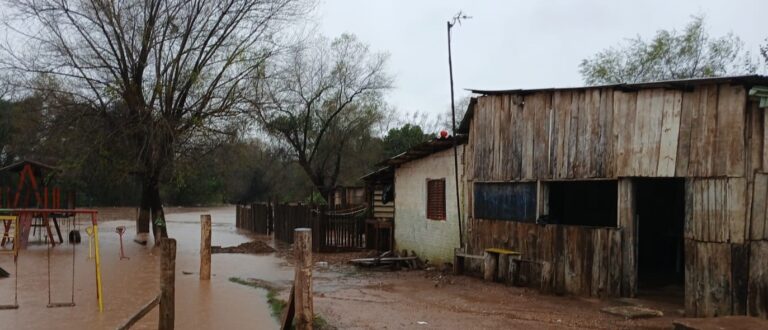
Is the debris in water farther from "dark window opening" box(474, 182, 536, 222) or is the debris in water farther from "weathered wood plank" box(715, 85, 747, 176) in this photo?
"dark window opening" box(474, 182, 536, 222)

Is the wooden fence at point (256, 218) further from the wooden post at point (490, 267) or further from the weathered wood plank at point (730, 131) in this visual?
the weathered wood plank at point (730, 131)

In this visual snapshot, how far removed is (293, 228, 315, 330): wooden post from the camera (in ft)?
24.5

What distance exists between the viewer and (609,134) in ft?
35.9

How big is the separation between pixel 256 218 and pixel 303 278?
24.3m

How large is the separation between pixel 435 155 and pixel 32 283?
9675 mm

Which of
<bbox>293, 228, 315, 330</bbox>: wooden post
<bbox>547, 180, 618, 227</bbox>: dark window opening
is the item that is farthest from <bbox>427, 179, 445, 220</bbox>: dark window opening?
<bbox>293, 228, 315, 330</bbox>: wooden post

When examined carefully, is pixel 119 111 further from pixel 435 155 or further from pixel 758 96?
pixel 758 96

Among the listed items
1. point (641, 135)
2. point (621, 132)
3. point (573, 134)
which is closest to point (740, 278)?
point (641, 135)

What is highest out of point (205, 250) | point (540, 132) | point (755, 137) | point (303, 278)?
point (540, 132)

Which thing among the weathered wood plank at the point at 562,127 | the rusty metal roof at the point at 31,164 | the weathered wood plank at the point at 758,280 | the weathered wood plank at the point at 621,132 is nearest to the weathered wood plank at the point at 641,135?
the weathered wood plank at the point at 621,132

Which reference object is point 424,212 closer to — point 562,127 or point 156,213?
point 562,127

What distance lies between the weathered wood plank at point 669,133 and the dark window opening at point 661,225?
459 centimetres

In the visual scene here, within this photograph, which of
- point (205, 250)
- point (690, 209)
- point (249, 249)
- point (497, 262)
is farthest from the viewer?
point (249, 249)

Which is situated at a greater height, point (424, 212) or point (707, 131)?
point (707, 131)
